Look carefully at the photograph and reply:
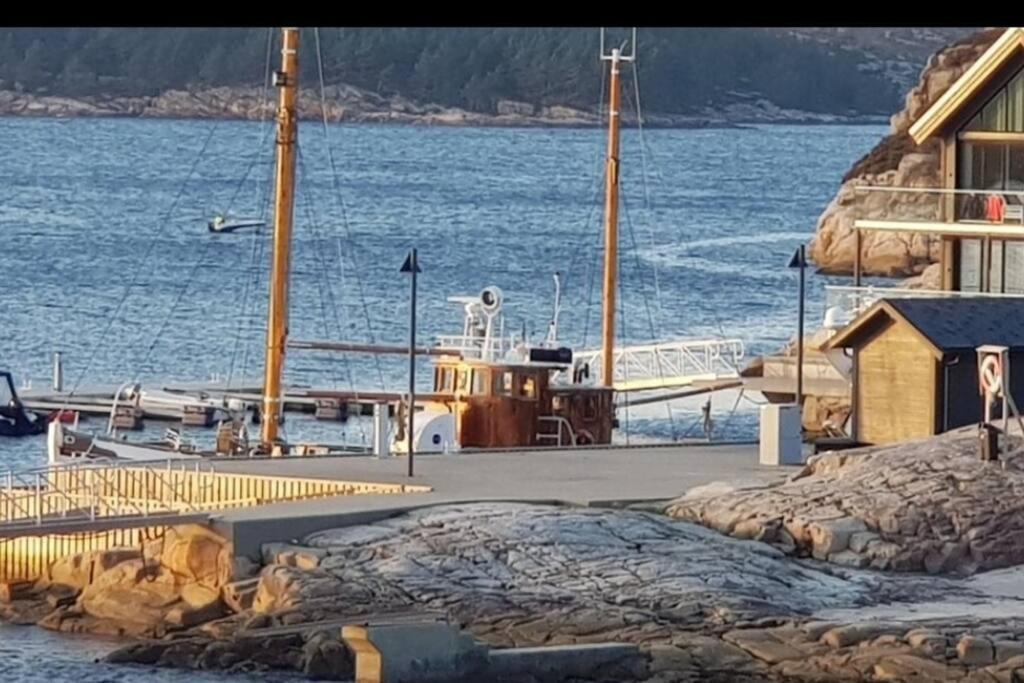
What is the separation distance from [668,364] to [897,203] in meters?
19.1

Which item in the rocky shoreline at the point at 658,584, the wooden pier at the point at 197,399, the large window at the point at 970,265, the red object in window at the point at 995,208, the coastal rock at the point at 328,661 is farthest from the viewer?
the wooden pier at the point at 197,399

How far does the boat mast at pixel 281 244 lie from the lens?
35.6 m

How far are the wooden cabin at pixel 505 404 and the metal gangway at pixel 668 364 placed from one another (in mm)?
10249

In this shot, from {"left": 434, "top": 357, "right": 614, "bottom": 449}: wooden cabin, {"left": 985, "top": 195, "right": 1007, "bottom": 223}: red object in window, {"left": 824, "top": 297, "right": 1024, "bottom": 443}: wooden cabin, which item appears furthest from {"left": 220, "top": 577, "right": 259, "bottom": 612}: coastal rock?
{"left": 985, "top": 195, "right": 1007, "bottom": 223}: red object in window

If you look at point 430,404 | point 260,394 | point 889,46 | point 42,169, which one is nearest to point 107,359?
point 260,394

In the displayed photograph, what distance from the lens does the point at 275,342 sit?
35594mm

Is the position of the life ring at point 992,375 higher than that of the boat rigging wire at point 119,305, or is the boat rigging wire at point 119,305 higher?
the boat rigging wire at point 119,305

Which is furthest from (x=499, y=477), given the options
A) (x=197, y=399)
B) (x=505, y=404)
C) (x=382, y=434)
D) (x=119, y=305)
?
(x=119, y=305)

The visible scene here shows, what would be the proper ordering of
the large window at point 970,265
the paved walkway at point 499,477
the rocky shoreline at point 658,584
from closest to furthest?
1. the rocky shoreline at point 658,584
2. the paved walkway at point 499,477
3. the large window at point 970,265

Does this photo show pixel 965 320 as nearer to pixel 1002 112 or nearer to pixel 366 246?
pixel 1002 112

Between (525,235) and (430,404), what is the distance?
76.4m

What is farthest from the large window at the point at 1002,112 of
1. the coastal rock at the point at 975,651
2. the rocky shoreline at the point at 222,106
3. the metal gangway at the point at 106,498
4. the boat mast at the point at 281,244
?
the rocky shoreline at the point at 222,106

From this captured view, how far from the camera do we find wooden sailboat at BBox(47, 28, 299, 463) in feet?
117

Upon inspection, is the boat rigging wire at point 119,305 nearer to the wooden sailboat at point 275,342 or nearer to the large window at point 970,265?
the wooden sailboat at point 275,342
